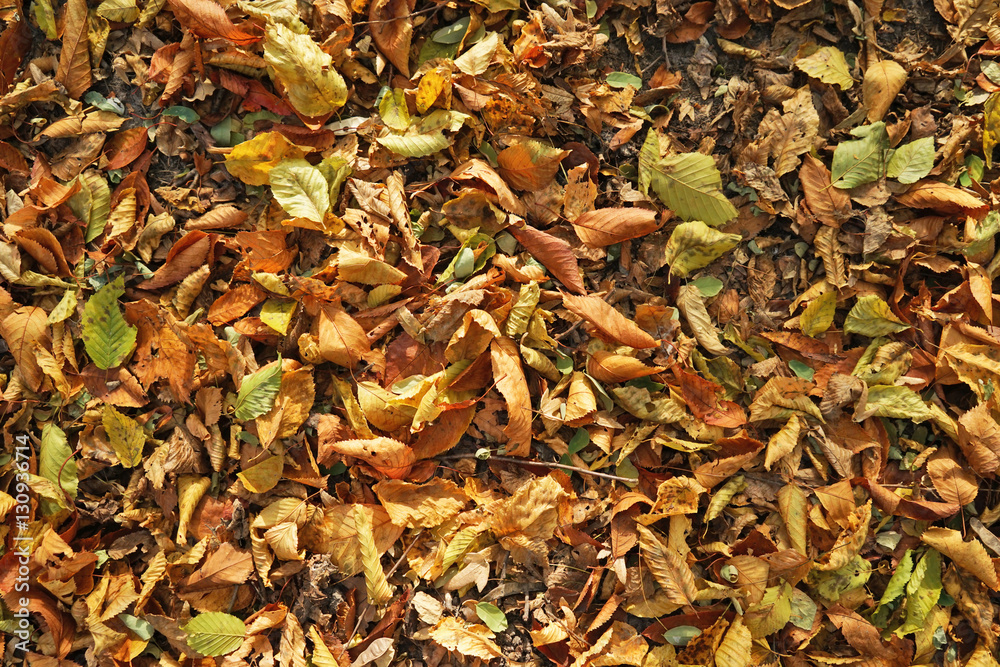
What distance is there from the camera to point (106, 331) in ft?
5.19

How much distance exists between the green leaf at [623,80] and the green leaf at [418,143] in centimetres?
48

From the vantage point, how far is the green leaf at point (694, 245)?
5.30ft

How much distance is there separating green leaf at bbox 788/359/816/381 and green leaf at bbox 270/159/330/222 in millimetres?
1248

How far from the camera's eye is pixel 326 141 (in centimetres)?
163

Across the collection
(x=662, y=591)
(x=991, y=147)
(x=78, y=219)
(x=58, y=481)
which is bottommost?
(x=662, y=591)

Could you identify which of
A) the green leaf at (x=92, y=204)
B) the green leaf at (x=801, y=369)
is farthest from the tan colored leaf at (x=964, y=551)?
the green leaf at (x=92, y=204)

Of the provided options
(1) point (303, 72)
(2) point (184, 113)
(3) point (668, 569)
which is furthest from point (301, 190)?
(3) point (668, 569)

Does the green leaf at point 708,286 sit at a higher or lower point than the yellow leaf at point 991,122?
lower

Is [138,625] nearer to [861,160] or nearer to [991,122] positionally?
[861,160]

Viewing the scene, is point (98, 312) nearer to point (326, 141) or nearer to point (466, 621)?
point (326, 141)

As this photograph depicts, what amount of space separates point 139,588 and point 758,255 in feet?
5.87

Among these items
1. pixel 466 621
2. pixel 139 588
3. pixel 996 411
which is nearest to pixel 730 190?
pixel 996 411

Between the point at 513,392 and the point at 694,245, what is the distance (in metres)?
0.60

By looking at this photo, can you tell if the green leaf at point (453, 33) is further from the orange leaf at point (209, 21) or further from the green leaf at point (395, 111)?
the orange leaf at point (209, 21)
